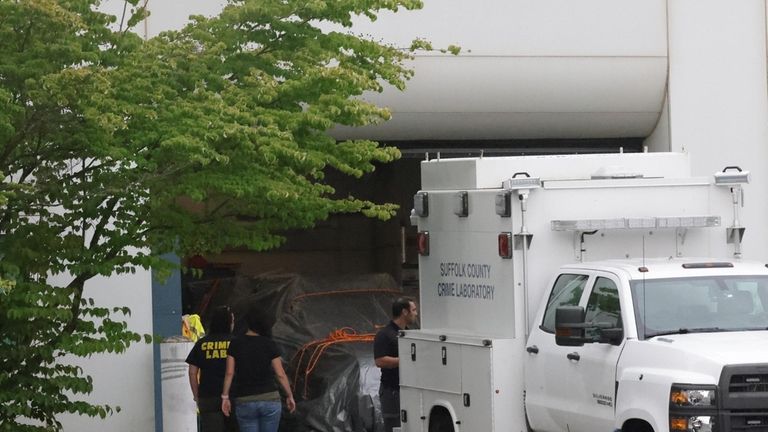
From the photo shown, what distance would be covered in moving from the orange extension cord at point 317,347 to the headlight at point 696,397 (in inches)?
316

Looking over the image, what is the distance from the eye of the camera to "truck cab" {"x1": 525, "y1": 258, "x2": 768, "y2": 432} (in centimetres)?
881

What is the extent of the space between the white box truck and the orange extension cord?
11.8ft

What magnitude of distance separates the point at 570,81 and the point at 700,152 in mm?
2052

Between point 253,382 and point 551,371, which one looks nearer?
point 551,371

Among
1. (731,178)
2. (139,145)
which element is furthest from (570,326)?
(139,145)

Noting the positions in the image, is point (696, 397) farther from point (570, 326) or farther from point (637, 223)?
point (637, 223)

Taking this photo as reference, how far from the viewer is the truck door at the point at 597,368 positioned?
970cm

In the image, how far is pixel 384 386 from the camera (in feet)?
45.3

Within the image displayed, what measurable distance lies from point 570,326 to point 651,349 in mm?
634

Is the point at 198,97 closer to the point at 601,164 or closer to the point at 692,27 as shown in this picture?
the point at 601,164

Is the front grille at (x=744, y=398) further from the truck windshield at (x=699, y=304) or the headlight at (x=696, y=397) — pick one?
the truck windshield at (x=699, y=304)

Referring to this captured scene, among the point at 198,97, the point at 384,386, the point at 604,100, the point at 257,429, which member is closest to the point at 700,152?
the point at 604,100

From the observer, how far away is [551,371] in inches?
417

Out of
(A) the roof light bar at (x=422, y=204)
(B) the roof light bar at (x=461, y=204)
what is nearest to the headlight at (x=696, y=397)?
(B) the roof light bar at (x=461, y=204)
